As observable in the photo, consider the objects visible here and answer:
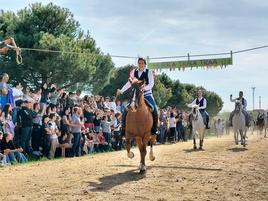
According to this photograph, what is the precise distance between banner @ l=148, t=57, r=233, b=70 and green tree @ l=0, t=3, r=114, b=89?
607cm

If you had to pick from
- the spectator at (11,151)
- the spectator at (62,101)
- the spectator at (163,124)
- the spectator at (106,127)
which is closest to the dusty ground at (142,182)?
the spectator at (11,151)

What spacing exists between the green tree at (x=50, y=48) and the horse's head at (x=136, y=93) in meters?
28.7

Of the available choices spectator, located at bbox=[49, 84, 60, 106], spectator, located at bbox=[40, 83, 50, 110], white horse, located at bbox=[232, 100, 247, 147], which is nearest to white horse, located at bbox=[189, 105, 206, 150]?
white horse, located at bbox=[232, 100, 247, 147]

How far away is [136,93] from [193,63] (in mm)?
27786

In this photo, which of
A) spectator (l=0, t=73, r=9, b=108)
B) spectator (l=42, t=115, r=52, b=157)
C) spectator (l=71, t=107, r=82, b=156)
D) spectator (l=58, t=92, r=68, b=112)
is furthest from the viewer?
spectator (l=58, t=92, r=68, b=112)

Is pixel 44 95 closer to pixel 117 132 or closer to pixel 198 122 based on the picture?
pixel 117 132

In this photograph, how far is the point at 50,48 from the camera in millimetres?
43344

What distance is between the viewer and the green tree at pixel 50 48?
43344mm

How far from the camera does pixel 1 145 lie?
1762cm

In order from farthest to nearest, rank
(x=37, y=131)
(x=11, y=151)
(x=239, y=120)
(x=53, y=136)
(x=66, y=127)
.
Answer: (x=239, y=120) < (x=66, y=127) < (x=53, y=136) < (x=37, y=131) < (x=11, y=151)

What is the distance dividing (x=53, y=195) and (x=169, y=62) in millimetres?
31496

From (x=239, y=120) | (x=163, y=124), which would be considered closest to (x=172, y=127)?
(x=163, y=124)

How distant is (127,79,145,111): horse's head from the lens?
12711 mm

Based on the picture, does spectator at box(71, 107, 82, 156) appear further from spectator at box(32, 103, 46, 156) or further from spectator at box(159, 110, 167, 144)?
spectator at box(159, 110, 167, 144)
